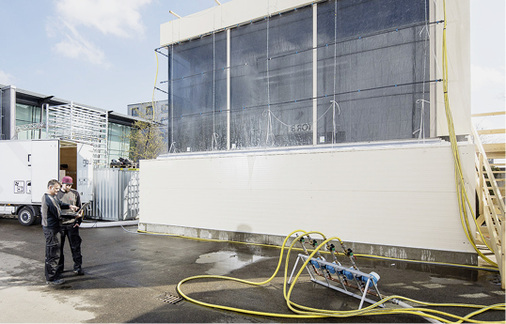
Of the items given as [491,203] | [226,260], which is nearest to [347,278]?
[226,260]

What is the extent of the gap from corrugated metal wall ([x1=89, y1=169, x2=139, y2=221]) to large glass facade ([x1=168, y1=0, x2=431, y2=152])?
3.10m

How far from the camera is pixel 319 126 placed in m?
7.86

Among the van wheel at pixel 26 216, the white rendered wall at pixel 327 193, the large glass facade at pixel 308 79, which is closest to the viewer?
the white rendered wall at pixel 327 193

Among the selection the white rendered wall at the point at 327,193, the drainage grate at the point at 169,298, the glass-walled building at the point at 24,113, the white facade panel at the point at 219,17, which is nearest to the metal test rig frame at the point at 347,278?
the drainage grate at the point at 169,298

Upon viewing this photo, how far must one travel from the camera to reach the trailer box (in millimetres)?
10453

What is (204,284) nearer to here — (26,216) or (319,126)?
(319,126)

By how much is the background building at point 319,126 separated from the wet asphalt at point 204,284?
94 cm

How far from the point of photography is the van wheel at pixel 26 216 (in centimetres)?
1062

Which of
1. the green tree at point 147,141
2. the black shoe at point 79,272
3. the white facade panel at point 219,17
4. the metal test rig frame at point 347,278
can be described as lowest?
the black shoe at point 79,272

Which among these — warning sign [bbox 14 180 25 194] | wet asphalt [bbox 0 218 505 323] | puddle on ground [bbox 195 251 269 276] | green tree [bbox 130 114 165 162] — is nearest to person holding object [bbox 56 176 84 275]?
wet asphalt [bbox 0 218 505 323]

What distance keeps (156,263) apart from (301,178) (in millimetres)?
3823

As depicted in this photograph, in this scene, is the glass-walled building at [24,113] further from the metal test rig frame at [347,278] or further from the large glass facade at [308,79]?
the metal test rig frame at [347,278]

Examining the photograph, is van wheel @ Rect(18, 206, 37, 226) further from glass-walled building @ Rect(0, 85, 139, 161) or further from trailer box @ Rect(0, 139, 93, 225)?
glass-walled building @ Rect(0, 85, 139, 161)

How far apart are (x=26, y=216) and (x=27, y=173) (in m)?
1.59
